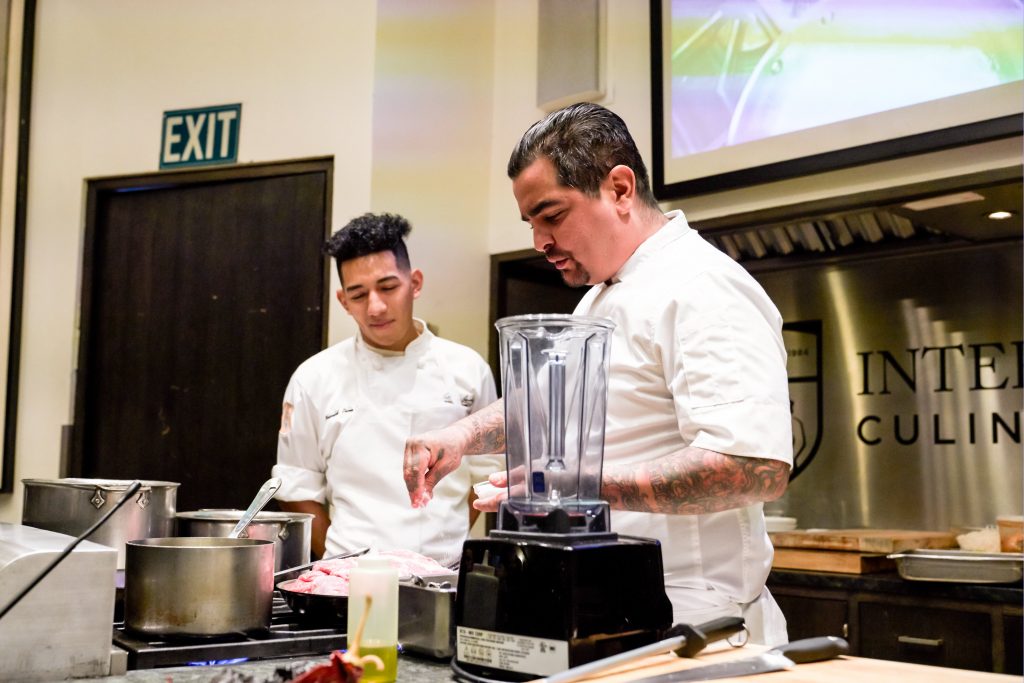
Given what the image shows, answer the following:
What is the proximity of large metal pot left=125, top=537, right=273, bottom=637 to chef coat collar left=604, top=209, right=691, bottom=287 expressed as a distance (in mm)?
757

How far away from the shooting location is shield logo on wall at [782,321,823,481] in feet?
12.0

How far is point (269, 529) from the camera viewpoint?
179cm

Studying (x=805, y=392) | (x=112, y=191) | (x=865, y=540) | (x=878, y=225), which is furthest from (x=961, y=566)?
(x=112, y=191)

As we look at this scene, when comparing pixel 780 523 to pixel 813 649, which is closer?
pixel 813 649

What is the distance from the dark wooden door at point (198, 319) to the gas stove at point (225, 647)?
2.20m

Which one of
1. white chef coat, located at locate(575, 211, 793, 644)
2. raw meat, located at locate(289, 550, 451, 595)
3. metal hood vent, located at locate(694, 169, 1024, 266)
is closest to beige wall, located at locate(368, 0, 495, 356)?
metal hood vent, located at locate(694, 169, 1024, 266)

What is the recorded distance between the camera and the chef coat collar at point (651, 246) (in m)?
1.68

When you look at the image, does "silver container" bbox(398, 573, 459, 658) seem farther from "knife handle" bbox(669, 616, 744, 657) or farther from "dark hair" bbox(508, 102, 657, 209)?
"dark hair" bbox(508, 102, 657, 209)

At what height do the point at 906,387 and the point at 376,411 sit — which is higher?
the point at 906,387

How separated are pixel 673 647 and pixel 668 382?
49cm

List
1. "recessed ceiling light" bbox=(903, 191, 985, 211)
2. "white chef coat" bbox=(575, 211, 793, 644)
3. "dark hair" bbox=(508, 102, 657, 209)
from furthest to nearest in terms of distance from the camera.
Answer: "recessed ceiling light" bbox=(903, 191, 985, 211)
"dark hair" bbox=(508, 102, 657, 209)
"white chef coat" bbox=(575, 211, 793, 644)

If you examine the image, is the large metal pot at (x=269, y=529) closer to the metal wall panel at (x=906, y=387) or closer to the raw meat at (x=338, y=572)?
the raw meat at (x=338, y=572)

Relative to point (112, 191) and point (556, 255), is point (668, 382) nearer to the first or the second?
point (556, 255)

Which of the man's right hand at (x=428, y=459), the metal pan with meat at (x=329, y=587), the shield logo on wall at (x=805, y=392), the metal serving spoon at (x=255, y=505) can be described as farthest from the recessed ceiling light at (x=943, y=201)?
the metal serving spoon at (x=255, y=505)
